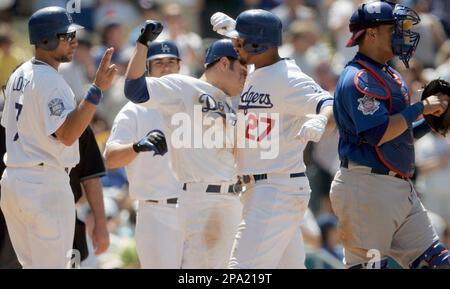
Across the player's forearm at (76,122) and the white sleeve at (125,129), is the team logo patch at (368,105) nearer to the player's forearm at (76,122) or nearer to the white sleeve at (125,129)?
the player's forearm at (76,122)

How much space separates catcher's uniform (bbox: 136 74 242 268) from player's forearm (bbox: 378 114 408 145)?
1.43m

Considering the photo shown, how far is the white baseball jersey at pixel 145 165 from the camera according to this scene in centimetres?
925

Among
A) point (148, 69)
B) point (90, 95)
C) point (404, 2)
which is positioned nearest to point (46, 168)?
point (90, 95)

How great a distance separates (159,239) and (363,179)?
6.93ft

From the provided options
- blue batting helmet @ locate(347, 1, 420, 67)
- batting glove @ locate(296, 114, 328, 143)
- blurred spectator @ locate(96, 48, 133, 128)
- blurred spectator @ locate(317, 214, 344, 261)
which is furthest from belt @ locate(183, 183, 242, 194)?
blurred spectator @ locate(96, 48, 133, 128)

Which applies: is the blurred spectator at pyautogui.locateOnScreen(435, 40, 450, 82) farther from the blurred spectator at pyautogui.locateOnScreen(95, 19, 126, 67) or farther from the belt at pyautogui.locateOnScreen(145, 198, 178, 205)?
the belt at pyautogui.locateOnScreen(145, 198, 178, 205)

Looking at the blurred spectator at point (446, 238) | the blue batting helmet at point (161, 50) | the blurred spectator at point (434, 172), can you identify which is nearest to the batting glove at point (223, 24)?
the blue batting helmet at point (161, 50)

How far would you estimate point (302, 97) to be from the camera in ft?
25.7

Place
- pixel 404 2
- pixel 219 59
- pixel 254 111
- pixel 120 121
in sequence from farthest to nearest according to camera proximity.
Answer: pixel 404 2
pixel 120 121
pixel 219 59
pixel 254 111

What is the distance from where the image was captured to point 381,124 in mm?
7457

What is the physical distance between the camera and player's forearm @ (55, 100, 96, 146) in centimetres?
776

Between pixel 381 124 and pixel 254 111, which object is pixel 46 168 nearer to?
pixel 254 111

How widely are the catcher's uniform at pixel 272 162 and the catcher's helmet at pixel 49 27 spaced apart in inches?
52.4
